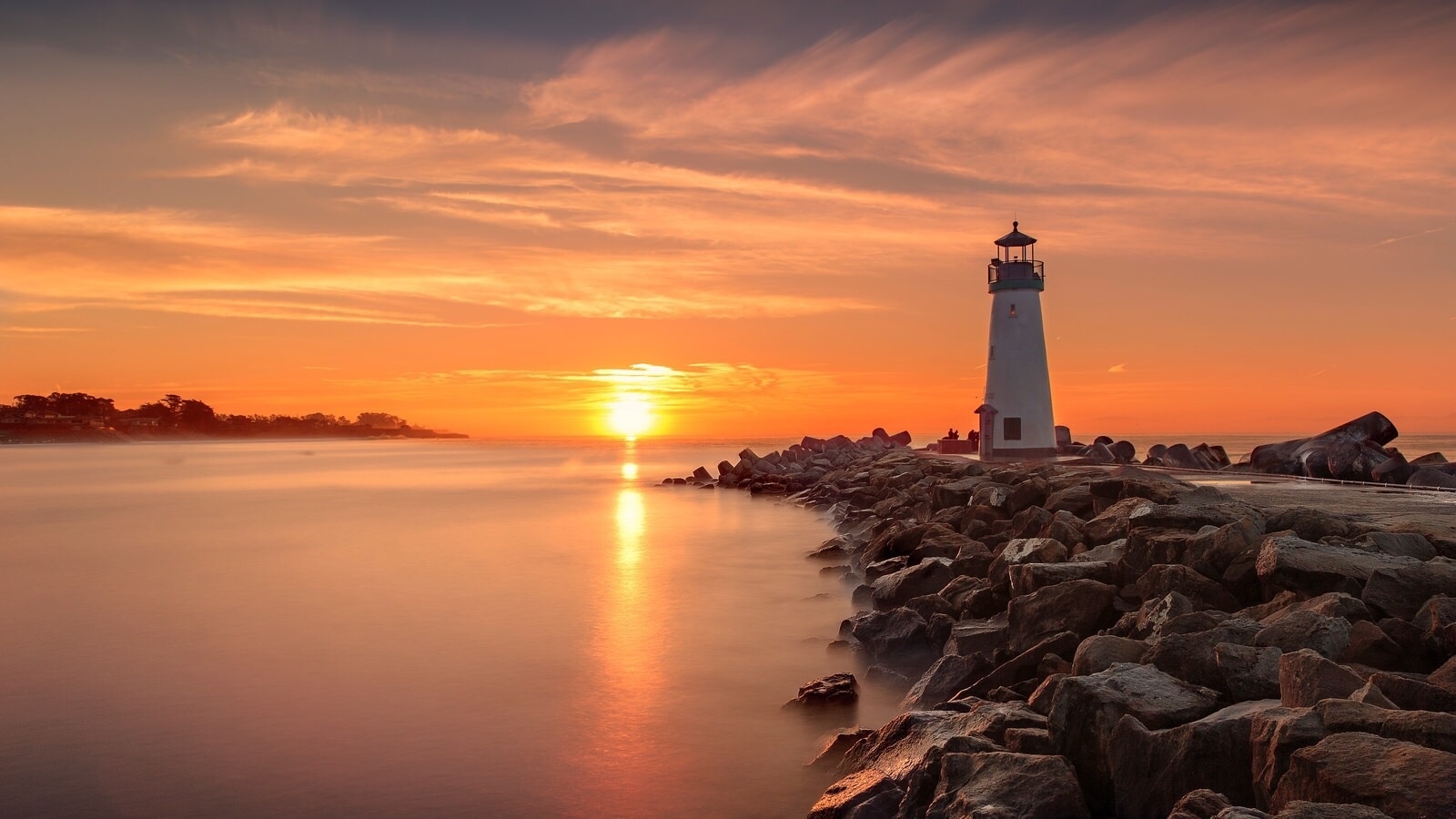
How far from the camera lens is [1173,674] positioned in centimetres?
555

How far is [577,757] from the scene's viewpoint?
7566 millimetres

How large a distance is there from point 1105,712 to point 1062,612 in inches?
103

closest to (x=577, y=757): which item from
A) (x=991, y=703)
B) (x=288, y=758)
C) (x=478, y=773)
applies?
(x=478, y=773)

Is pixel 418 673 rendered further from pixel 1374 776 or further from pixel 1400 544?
pixel 1400 544

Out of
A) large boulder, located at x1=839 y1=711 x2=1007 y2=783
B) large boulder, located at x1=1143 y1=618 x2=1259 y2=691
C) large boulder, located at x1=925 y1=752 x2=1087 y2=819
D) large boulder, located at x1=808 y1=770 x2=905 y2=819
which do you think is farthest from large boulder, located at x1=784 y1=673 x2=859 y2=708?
large boulder, located at x1=925 y1=752 x2=1087 y2=819

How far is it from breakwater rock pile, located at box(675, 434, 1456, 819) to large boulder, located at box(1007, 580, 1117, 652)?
14 mm

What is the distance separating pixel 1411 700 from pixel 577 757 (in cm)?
545

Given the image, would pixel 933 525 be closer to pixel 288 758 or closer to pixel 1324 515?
pixel 1324 515

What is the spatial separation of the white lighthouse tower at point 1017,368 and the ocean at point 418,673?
287 inches

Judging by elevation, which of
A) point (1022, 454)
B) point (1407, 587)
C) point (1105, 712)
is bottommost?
point (1105, 712)

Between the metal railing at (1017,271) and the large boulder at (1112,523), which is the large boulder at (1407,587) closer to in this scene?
the large boulder at (1112,523)

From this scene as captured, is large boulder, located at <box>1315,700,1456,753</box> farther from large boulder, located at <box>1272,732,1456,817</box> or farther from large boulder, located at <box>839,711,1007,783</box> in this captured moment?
large boulder, located at <box>839,711,1007,783</box>

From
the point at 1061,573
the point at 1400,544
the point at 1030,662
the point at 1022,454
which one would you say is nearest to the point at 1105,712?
the point at 1030,662

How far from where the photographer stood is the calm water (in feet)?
22.7
